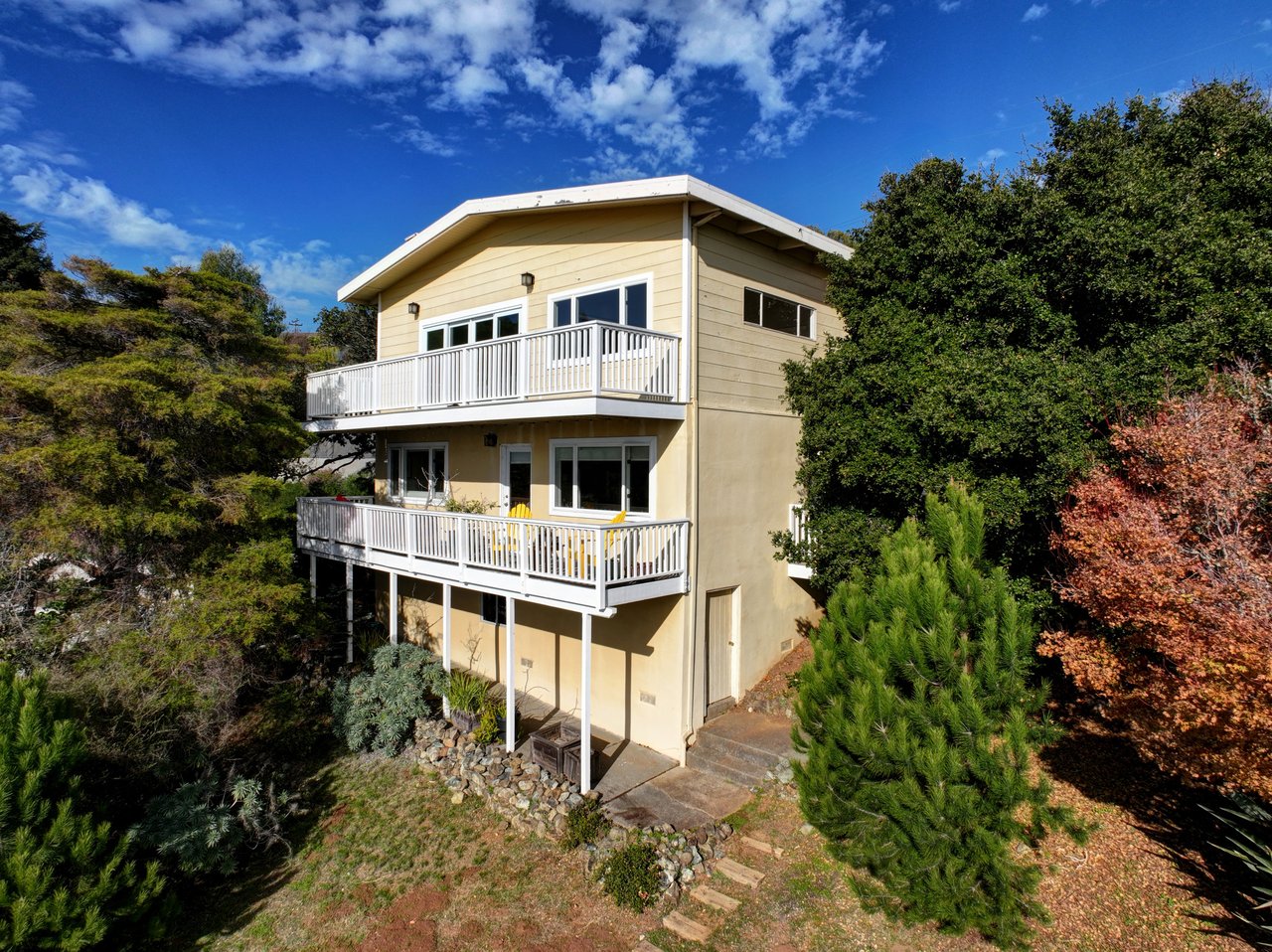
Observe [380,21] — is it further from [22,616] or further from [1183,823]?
[1183,823]

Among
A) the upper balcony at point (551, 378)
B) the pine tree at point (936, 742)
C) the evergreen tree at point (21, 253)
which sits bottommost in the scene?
the pine tree at point (936, 742)

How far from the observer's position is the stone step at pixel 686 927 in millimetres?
6508

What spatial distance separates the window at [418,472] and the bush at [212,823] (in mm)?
6919

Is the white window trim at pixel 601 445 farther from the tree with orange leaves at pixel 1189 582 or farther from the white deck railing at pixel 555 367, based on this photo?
the tree with orange leaves at pixel 1189 582

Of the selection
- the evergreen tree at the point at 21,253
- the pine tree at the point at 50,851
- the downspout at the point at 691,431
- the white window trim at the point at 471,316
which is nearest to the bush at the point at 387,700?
the pine tree at the point at 50,851

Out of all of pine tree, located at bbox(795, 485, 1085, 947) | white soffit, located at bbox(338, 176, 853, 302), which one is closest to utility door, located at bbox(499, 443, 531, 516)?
white soffit, located at bbox(338, 176, 853, 302)

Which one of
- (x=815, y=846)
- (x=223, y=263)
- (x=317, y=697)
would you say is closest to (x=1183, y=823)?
(x=815, y=846)

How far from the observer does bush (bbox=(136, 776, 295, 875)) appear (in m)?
7.84

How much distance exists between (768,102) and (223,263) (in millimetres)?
23461

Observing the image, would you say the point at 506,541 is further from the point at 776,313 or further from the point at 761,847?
the point at 776,313

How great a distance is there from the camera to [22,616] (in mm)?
9211

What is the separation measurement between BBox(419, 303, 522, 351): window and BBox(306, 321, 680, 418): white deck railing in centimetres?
102

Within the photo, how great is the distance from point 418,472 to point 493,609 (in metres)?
4.18

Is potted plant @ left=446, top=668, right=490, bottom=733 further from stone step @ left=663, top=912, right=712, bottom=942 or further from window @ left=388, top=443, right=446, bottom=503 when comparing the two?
stone step @ left=663, top=912, right=712, bottom=942
